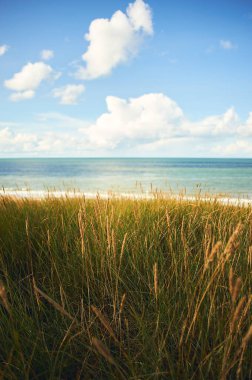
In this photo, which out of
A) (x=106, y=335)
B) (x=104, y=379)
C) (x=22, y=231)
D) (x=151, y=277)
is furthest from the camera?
(x=22, y=231)

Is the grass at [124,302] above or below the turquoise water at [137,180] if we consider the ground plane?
above

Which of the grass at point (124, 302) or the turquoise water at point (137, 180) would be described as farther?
the turquoise water at point (137, 180)

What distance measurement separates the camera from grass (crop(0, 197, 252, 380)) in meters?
1.11

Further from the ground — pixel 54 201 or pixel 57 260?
pixel 54 201

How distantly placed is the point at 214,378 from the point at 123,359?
0.37 metres

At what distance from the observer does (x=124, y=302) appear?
1766mm

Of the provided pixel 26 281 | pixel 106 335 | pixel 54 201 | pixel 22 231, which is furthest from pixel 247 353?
pixel 54 201

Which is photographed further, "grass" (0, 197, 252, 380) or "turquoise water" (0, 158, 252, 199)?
"turquoise water" (0, 158, 252, 199)

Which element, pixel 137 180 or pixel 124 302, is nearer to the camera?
pixel 124 302

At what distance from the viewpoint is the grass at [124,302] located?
111 cm

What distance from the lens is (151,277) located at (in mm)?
1923

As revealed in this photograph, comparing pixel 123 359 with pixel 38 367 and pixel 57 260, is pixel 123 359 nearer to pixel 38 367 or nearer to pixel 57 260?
pixel 38 367

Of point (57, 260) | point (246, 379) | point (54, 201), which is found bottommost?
point (246, 379)

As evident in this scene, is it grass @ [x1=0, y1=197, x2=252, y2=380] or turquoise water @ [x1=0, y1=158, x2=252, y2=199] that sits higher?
grass @ [x1=0, y1=197, x2=252, y2=380]
